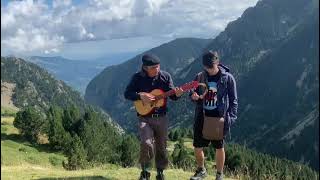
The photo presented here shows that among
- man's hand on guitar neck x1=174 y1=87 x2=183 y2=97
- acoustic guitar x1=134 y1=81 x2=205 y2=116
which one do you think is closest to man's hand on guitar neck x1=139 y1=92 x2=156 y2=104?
A: acoustic guitar x1=134 y1=81 x2=205 y2=116

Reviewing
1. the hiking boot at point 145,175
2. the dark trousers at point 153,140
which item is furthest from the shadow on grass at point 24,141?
the dark trousers at point 153,140

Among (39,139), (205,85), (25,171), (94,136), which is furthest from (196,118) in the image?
(39,139)

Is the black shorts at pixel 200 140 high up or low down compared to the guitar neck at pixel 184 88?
down

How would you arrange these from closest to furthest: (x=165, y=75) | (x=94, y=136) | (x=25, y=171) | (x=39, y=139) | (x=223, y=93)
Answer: (x=223, y=93), (x=165, y=75), (x=25, y=171), (x=94, y=136), (x=39, y=139)

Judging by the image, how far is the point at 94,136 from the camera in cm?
9338

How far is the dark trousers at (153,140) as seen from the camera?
14375mm

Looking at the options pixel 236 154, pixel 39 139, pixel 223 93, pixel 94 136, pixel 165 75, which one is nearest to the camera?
pixel 223 93

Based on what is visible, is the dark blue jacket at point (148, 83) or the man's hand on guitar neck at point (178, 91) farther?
the dark blue jacket at point (148, 83)

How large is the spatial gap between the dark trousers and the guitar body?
0.63 feet

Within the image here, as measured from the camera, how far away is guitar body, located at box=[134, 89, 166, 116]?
1445cm

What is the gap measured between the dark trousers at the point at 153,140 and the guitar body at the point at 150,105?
0.19 metres

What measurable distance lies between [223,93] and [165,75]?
1.78 meters

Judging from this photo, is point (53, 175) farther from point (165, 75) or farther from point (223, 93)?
point (223, 93)

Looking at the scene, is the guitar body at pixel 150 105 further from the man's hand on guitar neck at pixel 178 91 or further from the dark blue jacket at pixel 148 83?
the man's hand on guitar neck at pixel 178 91
